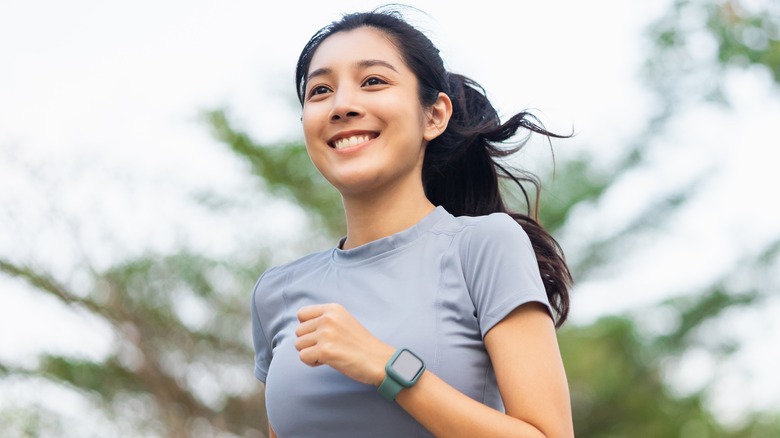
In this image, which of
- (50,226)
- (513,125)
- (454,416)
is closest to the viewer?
(454,416)

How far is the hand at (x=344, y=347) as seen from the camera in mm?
1375

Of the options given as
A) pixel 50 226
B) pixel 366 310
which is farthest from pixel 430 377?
pixel 50 226

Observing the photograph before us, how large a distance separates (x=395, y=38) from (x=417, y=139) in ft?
0.56

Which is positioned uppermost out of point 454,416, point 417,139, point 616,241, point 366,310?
point 616,241

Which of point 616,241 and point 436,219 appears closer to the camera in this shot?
point 436,219

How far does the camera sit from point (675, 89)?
9.61 m

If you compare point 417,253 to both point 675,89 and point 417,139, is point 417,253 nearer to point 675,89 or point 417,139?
point 417,139

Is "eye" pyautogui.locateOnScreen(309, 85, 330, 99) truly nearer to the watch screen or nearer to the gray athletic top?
the gray athletic top

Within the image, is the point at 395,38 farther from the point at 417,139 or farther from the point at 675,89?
the point at 675,89

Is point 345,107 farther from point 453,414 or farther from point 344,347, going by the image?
point 453,414

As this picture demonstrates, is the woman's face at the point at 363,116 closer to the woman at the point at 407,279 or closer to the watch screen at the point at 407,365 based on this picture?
the woman at the point at 407,279

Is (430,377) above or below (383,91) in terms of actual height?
below

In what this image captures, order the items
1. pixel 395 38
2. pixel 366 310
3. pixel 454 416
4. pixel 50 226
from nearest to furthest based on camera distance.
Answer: pixel 454 416
pixel 366 310
pixel 395 38
pixel 50 226

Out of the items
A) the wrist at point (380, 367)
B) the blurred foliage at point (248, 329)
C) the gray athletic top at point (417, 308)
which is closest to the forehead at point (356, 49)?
the gray athletic top at point (417, 308)
